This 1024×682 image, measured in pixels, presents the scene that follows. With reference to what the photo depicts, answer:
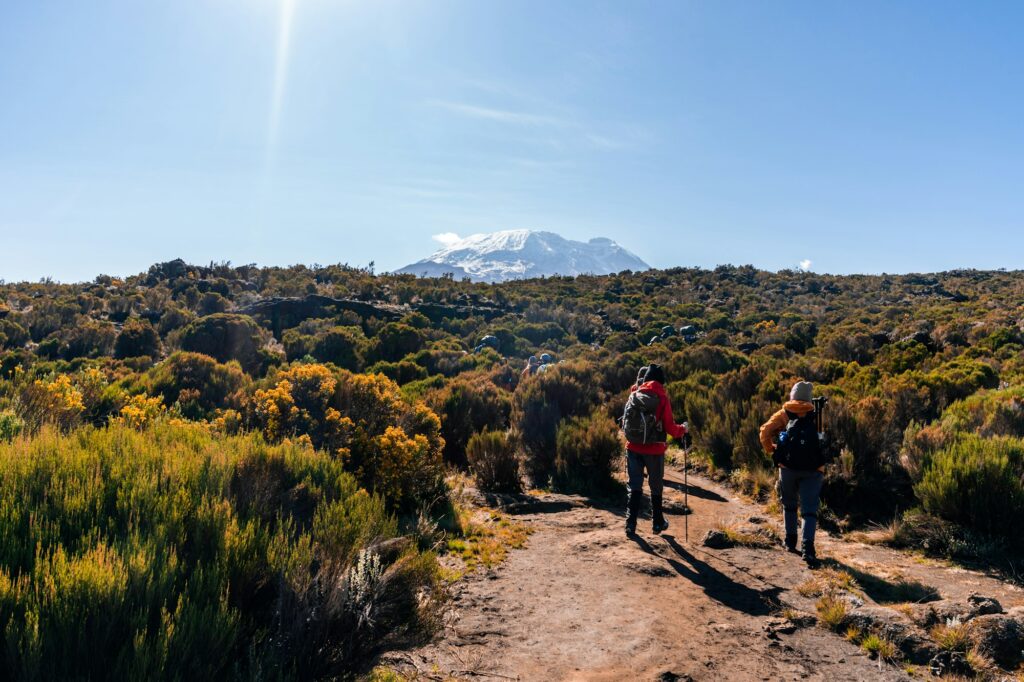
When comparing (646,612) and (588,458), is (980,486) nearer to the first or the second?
(646,612)

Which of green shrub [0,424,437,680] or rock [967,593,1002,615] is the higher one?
green shrub [0,424,437,680]

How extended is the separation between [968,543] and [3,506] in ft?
26.2

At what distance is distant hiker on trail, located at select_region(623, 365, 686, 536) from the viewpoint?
6.43 m

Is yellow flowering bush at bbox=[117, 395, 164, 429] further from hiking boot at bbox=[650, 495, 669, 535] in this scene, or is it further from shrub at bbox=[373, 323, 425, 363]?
shrub at bbox=[373, 323, 425, 363]

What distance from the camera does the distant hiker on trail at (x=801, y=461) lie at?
5777mm

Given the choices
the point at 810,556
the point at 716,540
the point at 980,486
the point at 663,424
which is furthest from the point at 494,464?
the point at 980,486

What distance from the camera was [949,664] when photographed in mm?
3814

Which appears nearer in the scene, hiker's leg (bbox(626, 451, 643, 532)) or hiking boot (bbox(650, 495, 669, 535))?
hiker's leg (bbox(626, 451, 643, 532))

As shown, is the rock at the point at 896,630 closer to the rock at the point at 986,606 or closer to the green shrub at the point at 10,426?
the rock at the point at 986,606

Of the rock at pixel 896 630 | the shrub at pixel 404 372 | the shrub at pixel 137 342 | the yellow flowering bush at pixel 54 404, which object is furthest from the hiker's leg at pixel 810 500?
the shrub at pixel 137 342

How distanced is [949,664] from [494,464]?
5.87 meters

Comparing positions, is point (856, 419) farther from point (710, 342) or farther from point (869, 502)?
point (710, 342)

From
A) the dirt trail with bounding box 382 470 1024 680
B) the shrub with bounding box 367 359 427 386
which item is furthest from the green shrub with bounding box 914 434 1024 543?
the shrub with bounding box 367 359 427 386

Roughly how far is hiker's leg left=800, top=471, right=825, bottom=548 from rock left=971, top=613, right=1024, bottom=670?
1708mm
